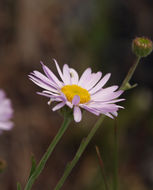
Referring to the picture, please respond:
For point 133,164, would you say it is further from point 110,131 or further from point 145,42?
point 145,42

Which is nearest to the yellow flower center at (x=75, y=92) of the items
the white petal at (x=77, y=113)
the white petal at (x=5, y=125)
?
the white petal at (x=77, y=113)

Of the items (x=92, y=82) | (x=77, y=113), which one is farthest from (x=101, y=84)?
(x=77, y=113)

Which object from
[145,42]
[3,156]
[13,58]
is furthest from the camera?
[13,58]

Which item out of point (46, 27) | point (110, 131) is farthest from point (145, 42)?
point (46, 27)

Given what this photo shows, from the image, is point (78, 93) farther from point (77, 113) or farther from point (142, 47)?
point (142, 47)

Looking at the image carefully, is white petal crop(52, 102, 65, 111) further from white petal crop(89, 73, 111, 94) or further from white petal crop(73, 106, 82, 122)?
white petal crop(89, 73, 111, 94)

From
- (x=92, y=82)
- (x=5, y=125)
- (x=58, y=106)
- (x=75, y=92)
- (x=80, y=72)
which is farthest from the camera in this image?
(x=80, y=72)
